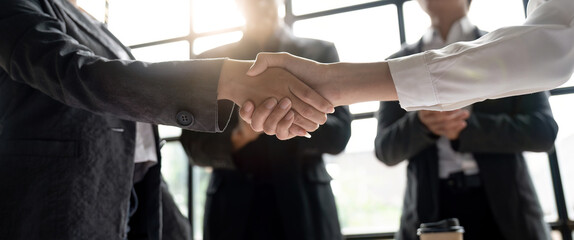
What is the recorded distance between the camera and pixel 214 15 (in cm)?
356

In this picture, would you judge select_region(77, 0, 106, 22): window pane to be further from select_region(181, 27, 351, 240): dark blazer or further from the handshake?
the handshake

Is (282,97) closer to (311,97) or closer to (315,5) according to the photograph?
(311,97)

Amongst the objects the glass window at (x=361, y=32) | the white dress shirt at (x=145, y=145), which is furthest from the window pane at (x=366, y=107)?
the white dress shirt at (x=145, y=145)

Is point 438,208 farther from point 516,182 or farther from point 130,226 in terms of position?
point 130,226

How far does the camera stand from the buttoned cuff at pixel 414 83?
1.28 metres

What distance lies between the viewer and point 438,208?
1772 mm

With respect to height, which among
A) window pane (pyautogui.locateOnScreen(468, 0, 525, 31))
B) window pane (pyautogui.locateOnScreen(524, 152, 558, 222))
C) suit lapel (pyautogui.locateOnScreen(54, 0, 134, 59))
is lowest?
window pane (pyautogui.locateOnScreen(524, 152, 558, 222))

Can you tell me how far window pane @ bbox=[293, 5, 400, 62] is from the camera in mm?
2973

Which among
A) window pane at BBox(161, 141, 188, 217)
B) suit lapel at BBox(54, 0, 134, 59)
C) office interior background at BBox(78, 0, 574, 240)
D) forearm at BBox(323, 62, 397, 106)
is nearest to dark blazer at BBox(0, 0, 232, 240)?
suit lapel at BBox(54, 0, 134, 59)

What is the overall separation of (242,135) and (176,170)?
159 cm

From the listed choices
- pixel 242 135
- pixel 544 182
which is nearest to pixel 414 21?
pixel 544 182

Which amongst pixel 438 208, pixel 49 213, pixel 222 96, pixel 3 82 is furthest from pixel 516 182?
pixel 3 82

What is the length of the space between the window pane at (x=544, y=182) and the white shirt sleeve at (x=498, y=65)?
1.35 m

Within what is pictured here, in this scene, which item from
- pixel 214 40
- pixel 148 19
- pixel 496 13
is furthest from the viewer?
pixel 148 19
